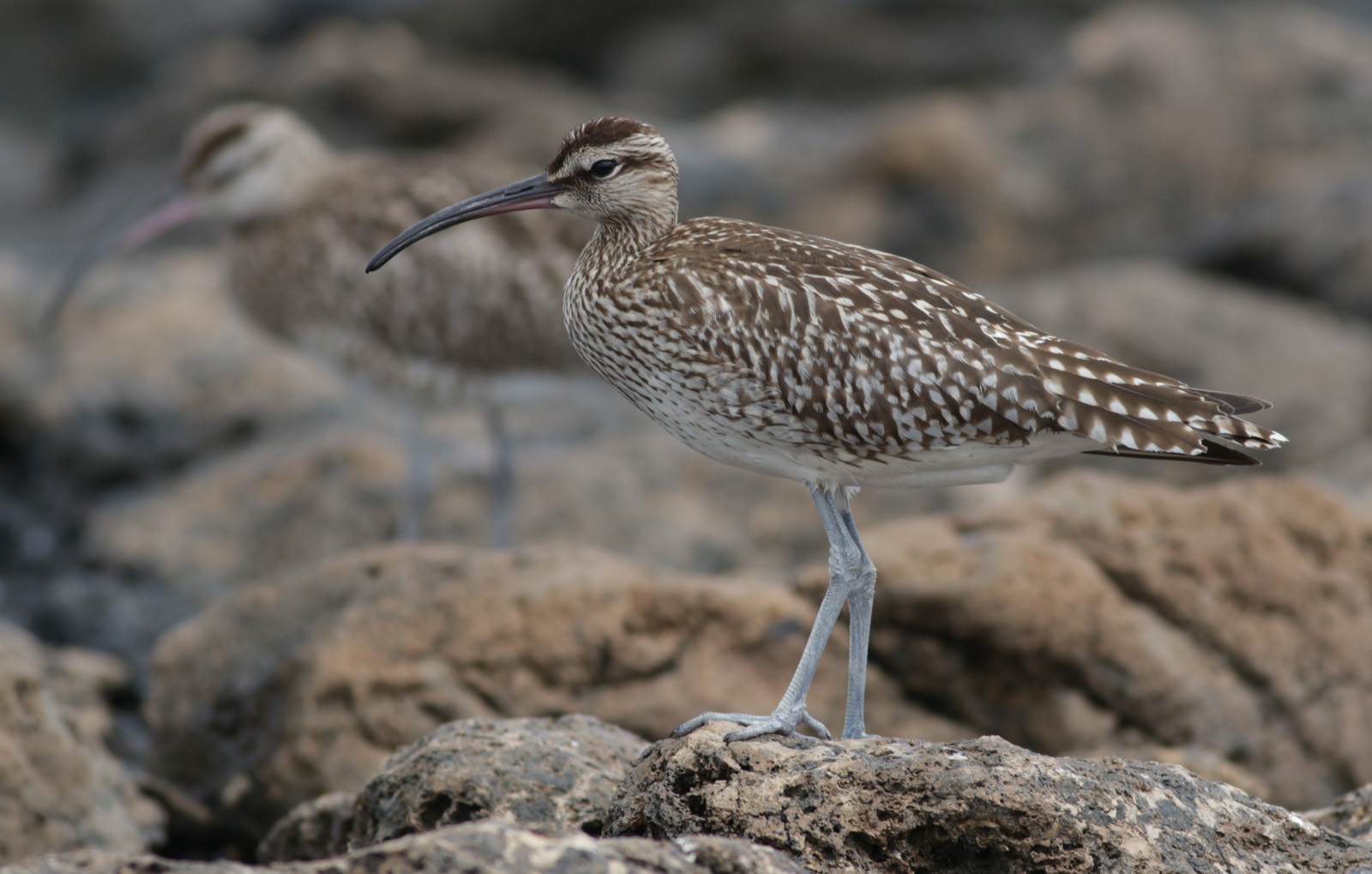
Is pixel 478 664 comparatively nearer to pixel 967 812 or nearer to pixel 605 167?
pixel 605 167

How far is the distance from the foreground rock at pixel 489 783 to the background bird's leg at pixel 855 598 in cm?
98

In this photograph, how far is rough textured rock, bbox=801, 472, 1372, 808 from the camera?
781 cm

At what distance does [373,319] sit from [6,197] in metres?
16.3

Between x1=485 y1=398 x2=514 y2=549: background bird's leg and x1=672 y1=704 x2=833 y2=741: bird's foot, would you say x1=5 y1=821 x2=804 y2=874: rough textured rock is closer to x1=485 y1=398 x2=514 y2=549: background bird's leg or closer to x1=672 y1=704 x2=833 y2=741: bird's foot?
x1=672 y1=704 x2=833 y2=741: bird's foot

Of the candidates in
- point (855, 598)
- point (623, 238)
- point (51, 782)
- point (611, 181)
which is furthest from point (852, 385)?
Result: point (51, 782)

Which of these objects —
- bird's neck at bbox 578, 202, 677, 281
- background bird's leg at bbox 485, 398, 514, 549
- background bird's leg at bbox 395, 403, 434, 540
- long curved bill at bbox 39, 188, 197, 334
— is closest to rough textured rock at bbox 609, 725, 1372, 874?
bird's neck at bbox 578, 202, 677, 281

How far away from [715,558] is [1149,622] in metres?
4.42

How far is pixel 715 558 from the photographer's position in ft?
38.6

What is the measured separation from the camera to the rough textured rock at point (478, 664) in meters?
7.65

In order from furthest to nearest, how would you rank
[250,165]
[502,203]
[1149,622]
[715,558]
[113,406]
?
[113,406] < [250,165] < [715,558] < [1149,622] < [502,203]

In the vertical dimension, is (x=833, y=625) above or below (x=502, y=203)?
below

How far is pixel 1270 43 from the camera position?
67.9 feet

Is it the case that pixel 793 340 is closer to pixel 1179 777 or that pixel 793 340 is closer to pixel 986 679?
pixel 1179 777

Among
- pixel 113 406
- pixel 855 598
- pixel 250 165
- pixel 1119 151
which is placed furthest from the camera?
pixel 1119 151
